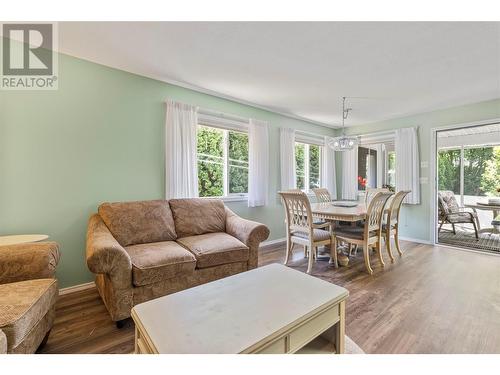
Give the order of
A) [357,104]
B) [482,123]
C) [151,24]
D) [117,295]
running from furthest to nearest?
[357,104] → [482,123] → [151,24] → [117,295]

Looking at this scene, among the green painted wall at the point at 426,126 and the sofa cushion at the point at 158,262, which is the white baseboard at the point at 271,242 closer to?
the sofa cushion at the point at 158,262

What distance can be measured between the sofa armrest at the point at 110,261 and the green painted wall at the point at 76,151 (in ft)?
2.66

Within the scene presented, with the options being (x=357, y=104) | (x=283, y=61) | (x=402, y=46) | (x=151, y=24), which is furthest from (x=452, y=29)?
(x=151, y=24)

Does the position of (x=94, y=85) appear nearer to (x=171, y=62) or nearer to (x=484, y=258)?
(x=171, y=62)

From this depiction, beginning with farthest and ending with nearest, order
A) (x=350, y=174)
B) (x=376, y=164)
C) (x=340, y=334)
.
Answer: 1. (x=350, y=174)
2. (x=376, y=164)
3. (x=340, y=334)

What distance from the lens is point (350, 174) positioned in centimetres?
532

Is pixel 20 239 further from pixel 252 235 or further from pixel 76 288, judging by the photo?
pixel 252 235

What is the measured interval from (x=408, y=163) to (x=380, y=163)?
2.73ft

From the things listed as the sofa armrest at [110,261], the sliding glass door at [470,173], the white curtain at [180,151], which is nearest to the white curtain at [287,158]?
the white curtain at [180,151]

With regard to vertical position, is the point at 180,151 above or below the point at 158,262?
above

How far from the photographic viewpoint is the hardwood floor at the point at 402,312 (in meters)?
1.54

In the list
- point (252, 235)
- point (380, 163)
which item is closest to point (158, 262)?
point (252, 235)

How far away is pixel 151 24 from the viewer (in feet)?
6.12

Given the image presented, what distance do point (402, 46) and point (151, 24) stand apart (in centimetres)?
227
